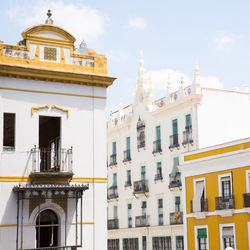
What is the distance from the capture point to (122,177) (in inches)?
1801

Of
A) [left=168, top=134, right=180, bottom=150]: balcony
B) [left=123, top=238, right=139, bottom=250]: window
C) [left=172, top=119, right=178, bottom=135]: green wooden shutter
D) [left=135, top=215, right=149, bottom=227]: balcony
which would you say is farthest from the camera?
[left=123, top=238, right=139, bottom=250]: window

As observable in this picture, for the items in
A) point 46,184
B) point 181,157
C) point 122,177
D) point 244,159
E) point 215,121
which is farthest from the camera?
point 122,177

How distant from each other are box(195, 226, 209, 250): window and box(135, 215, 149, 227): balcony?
9.85m

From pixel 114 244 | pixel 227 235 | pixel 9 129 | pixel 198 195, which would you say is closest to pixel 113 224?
pixel 114 244

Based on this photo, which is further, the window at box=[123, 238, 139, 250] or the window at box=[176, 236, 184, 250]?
the window at box=[123, 238, 139, 250]

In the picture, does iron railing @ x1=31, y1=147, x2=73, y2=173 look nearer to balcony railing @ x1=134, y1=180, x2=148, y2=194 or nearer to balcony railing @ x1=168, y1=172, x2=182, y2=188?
balcony railing @ x1=168, y1=172, x2=182, y2=188

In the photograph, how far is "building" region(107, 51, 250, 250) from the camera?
1471 inches

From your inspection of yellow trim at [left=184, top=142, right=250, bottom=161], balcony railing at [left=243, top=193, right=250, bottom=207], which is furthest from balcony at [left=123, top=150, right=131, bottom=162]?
balcony railing at [left=243, top=193, right=250, bottom=207]

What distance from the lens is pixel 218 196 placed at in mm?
30312

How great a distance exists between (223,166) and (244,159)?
166cm

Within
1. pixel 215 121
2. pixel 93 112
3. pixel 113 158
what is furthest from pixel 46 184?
pixel 113 158

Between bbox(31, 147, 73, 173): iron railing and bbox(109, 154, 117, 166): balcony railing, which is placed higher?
bbox(109, 154, 117, 166): balcony railing

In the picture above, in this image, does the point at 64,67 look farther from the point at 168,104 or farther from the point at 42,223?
the point at 168,104

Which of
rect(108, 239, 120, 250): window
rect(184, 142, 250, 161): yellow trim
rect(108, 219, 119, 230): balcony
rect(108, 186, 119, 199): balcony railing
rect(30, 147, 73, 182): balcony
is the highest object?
rect(184, 142, 250, 161): yellow trim
